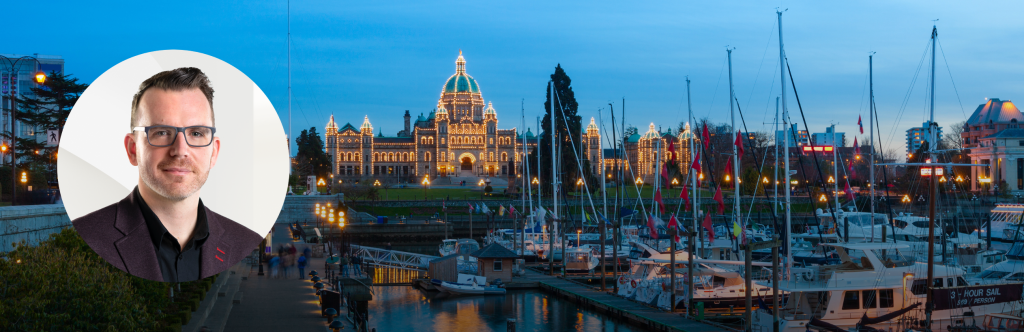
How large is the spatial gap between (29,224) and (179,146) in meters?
10.2

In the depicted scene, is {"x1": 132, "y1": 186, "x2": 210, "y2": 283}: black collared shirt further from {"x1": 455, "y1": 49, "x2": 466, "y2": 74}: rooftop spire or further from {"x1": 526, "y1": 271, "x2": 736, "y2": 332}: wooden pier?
{"x1": 455, "y1": 49, "x2": 466, "y2": 74}: rooftop spire

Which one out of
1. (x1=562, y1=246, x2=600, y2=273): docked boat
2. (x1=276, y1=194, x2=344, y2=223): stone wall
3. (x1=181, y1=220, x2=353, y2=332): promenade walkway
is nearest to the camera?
(x1=181, y1=220, x2=353, y2=332): promenade walkway

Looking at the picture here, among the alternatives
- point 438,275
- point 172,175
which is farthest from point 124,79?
point 438,275

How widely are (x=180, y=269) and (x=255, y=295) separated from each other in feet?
65.2

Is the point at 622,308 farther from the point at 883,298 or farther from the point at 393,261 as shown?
the point at 393,261

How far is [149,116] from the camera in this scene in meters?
2.35

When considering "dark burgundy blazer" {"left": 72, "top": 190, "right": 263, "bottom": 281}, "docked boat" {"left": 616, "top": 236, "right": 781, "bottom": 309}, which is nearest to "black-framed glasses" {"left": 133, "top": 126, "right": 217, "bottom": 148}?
"dark burgundy blazer" {"left": 72, "top": 190, "right": 263, "bottom": 281}

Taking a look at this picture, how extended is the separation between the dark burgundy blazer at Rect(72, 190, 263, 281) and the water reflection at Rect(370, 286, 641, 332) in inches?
883

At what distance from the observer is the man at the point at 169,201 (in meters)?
2.34

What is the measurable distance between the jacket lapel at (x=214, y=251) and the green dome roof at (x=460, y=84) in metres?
136

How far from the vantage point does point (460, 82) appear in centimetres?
13850

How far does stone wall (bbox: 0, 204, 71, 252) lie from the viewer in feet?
35.1

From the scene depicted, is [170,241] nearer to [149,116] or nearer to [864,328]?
[149,116]

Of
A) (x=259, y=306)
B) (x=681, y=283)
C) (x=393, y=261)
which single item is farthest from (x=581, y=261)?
(x=259, y=306)
